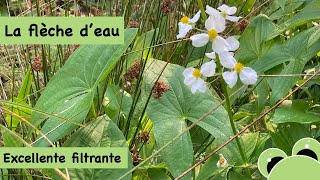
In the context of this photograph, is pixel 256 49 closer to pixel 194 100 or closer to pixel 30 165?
pixel 194 100

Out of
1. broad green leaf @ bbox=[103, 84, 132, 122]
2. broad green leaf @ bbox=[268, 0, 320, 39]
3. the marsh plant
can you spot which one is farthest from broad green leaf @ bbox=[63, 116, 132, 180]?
broad green leaf @ bbox=[268, 0, 320, 39]

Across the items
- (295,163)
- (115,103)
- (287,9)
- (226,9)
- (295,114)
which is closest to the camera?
(295,163)

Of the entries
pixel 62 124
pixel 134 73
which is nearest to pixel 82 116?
pixel 62 124

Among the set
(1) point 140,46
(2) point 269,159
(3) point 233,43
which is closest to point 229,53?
(3) point 233,43

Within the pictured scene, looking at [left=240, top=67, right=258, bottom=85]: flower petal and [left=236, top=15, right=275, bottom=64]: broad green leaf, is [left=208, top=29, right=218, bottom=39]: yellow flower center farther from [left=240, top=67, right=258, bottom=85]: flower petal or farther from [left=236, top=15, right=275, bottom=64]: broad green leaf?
[left=236, top=15, right=275, bottom=64]: broad green leaf

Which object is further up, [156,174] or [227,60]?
[227,60]

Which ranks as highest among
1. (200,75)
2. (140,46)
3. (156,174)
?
(200,75)

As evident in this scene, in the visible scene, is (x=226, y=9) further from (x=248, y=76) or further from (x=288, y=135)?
(x=288, y=135)
